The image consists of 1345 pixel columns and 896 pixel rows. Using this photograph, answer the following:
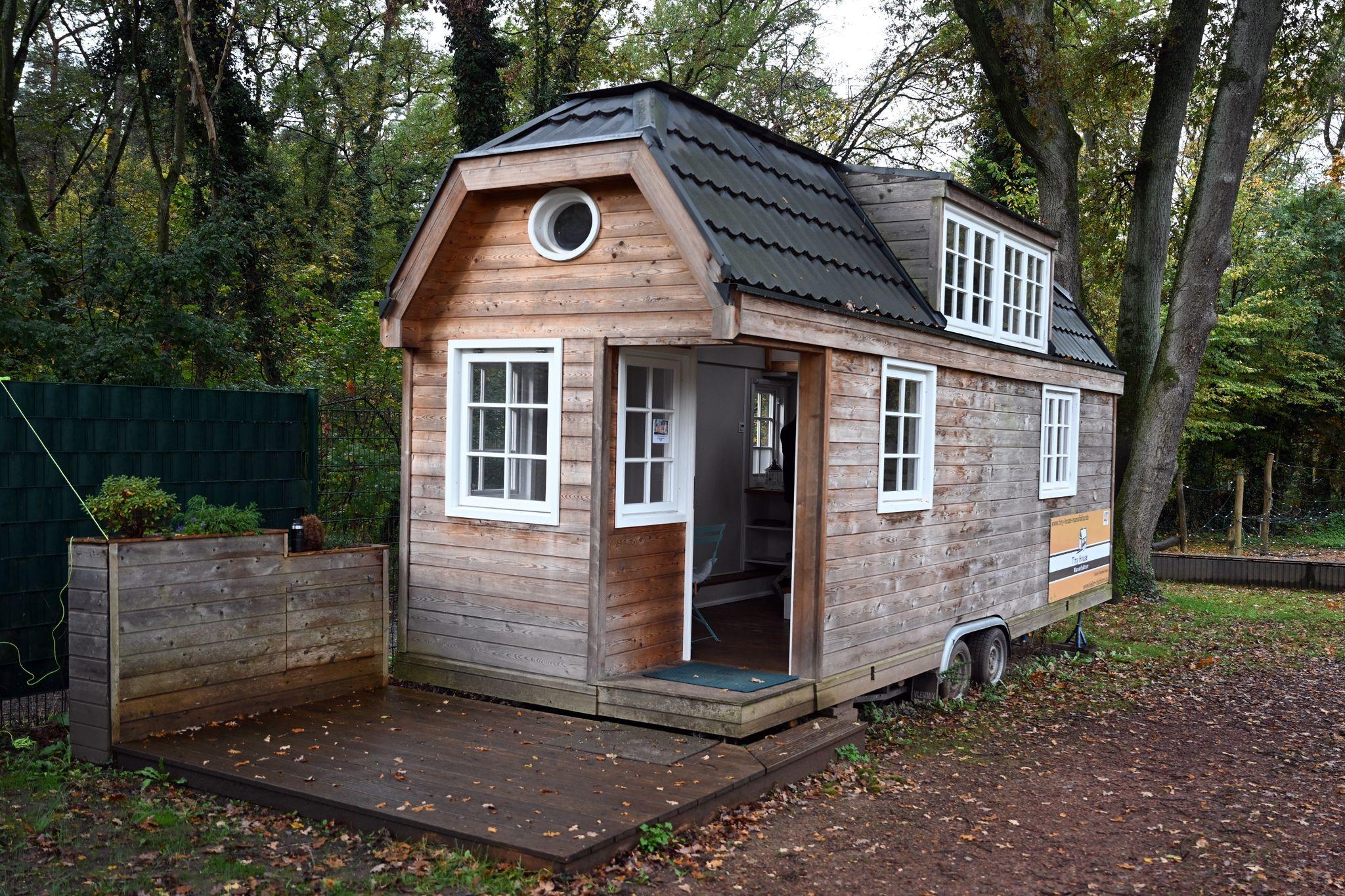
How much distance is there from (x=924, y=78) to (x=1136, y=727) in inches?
629

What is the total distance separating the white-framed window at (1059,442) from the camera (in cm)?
1095

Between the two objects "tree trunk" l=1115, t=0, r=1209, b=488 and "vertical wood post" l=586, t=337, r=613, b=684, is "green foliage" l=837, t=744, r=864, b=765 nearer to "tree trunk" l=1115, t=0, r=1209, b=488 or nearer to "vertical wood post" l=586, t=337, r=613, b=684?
"vertical wood post" l=586, t=337, r=613, b=684

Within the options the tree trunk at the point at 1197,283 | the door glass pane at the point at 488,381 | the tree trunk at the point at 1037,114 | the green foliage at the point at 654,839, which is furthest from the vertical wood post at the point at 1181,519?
the green foliage at the point at 654,839

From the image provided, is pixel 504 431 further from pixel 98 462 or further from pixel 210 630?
pixel 98 462

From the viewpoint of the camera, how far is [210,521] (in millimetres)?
6910

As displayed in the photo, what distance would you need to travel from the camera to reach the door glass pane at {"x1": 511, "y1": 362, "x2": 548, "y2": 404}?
7.49 meters

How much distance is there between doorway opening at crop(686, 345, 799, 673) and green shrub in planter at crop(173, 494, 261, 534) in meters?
4.32

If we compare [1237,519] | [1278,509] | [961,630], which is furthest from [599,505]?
[1278,509]

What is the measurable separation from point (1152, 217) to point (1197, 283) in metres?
1.57

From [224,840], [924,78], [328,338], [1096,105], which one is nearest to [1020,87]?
[1096,105]

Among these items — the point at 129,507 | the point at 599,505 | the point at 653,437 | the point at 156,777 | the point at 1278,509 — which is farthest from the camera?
the point at 1278,509

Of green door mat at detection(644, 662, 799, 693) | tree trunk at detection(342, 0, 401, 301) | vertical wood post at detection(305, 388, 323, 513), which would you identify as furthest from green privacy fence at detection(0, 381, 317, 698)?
tree trunk at detection(342, 0, 401, 301)

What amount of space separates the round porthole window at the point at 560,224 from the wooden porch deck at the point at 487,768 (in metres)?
3.10

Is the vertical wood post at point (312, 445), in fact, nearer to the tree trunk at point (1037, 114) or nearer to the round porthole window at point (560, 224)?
the round porthole window at point (560, 224)
